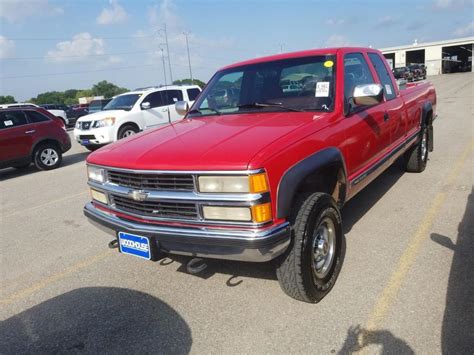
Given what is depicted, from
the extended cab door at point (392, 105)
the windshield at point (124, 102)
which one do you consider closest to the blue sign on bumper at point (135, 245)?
the extended cab door at point (392, 105)

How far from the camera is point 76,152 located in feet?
43.1

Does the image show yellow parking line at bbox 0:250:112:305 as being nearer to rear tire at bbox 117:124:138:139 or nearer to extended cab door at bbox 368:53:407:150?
extended cab door at bbox 368:53:407:150

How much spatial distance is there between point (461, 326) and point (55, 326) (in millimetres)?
2942

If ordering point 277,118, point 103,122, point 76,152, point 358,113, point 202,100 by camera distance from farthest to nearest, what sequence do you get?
1. point 76,152
2. point 103,122
3. point 202,100
4. point 358,113
5. point 277,118

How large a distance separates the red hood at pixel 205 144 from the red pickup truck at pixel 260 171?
11 mm

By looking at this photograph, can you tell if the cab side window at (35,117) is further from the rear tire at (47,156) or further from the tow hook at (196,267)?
the tow hook at (196,267)

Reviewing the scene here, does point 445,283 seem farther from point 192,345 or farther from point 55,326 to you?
point 55,326

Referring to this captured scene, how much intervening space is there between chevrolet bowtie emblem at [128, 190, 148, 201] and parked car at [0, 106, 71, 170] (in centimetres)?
783

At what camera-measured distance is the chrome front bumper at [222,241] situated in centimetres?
259

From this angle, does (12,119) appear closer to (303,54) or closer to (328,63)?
(303,54)

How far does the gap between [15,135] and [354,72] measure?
27.6ft

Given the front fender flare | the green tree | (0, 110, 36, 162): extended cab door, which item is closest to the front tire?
the front fender flare

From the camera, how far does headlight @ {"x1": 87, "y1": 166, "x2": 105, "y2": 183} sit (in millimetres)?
3420

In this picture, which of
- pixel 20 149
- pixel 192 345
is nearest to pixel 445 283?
pixel 192 345
